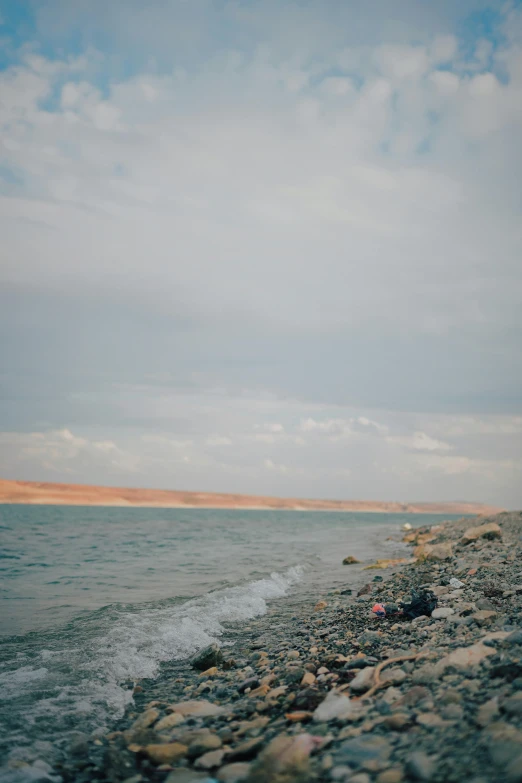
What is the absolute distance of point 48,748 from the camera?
411cm

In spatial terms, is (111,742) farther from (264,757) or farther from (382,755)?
(382,755)

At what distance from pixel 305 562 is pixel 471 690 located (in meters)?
15.3

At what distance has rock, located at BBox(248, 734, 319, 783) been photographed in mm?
2867

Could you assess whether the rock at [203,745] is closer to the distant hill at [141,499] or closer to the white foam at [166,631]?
the white foam at [166,631]

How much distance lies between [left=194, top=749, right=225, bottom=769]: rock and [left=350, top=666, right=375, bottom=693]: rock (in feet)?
4.47

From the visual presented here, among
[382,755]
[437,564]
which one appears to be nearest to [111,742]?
[382,755]

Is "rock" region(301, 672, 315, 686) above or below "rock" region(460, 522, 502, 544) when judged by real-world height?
above

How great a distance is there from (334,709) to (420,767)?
1228mm

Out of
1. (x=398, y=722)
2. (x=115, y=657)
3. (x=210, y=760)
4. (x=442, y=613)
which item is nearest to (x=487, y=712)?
(x=398, y=722)

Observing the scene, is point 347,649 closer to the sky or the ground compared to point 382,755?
closer to the ground

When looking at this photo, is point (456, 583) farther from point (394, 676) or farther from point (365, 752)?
point (365, 752)

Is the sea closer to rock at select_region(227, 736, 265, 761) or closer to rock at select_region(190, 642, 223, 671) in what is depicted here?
rock at select_region(190, 642, 223, 671)

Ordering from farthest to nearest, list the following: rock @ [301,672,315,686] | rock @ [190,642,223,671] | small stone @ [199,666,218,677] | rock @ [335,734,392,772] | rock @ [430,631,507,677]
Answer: rock @ [190,642,223,671] → small stone @ [199,666,218,677] → rock @ [301,672,315,686] → rock @ [430,631,507,677] → rock @ [335,734,392,772]

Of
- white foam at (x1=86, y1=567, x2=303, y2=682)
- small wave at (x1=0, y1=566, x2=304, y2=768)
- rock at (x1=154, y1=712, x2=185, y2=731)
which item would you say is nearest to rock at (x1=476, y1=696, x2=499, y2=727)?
rock at (x1=154, y1=712, x2=185, y2=731)
